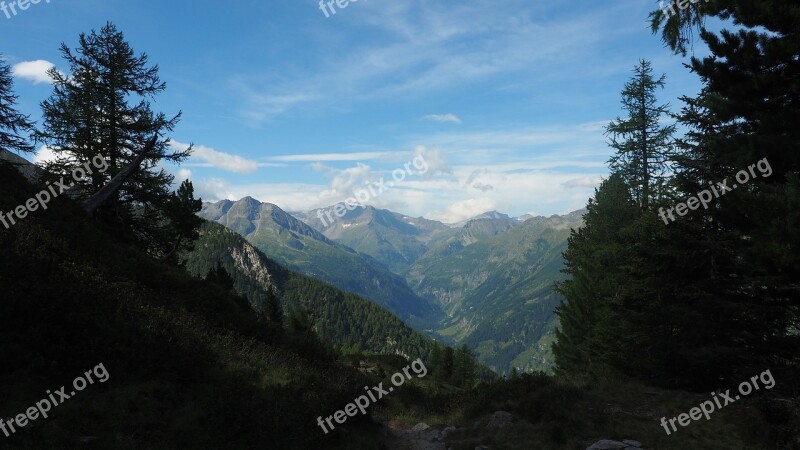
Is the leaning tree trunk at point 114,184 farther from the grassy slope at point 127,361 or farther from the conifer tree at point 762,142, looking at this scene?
the conifer tree at point 762,142

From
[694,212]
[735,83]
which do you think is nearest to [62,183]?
[735,83]

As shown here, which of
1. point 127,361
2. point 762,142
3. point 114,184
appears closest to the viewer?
point 762,142

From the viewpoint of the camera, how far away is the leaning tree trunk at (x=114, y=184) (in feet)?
64.5

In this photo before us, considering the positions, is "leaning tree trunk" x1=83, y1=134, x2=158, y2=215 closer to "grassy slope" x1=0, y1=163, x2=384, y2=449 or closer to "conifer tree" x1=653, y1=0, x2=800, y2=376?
"grassy slope" x1=0, y1=163, x2=384, y2=449

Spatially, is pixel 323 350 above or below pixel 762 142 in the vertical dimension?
below

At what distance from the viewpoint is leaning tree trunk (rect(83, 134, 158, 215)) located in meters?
19.7

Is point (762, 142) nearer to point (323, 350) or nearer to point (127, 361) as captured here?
point (127, 361)

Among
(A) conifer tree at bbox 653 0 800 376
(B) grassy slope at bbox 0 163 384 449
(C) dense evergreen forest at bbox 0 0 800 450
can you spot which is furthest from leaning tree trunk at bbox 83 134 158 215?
(A) conifer tree at bbox 653 0 800 376

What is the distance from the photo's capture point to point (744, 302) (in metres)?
13.6

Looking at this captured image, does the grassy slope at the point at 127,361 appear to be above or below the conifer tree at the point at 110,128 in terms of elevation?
below

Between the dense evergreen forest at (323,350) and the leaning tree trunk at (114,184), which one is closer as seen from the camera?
the dense evergreen forest at (323,350)

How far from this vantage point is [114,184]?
20859mm

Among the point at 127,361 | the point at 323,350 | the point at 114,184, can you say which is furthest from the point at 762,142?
the point at 114,184

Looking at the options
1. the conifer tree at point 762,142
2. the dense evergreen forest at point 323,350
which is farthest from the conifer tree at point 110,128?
the conifer tree at point 762,142
